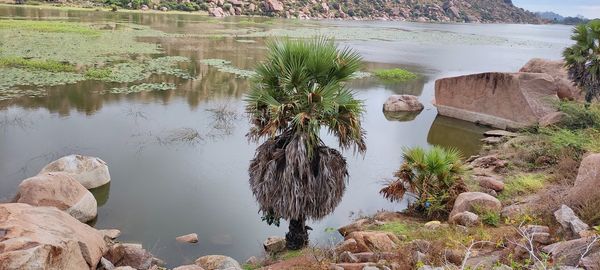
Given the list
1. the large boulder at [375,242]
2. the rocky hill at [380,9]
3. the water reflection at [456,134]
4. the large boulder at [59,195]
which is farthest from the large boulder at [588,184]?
the rocky hill at [380,9]

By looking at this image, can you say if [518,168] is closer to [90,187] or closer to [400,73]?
[90,187]

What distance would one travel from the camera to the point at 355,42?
175ft

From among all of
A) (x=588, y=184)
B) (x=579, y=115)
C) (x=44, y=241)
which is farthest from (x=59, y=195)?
(x=579, y=115)

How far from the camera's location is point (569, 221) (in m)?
6.69

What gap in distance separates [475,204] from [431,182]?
5.08 ft

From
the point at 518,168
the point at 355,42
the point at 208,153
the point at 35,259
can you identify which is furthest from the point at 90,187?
the point at 355,42

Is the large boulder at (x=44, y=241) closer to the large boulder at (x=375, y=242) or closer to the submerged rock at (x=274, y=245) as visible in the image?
the submerged rock at (x=274, y=245)

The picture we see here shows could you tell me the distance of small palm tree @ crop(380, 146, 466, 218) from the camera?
36.2 ft

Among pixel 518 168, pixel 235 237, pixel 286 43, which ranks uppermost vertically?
pixel 286 43

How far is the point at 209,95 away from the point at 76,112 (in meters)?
6.50

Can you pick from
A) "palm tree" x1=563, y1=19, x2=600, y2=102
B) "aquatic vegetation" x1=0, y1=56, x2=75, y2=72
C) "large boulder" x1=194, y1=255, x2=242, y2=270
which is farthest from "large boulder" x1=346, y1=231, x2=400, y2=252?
"aquatic vegetation" x1=0, y1=56, x2=75, y2=72

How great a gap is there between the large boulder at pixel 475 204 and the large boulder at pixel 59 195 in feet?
27.2

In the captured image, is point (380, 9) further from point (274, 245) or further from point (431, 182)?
point (274, 245)

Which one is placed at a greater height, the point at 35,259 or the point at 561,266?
the point at 561,266
